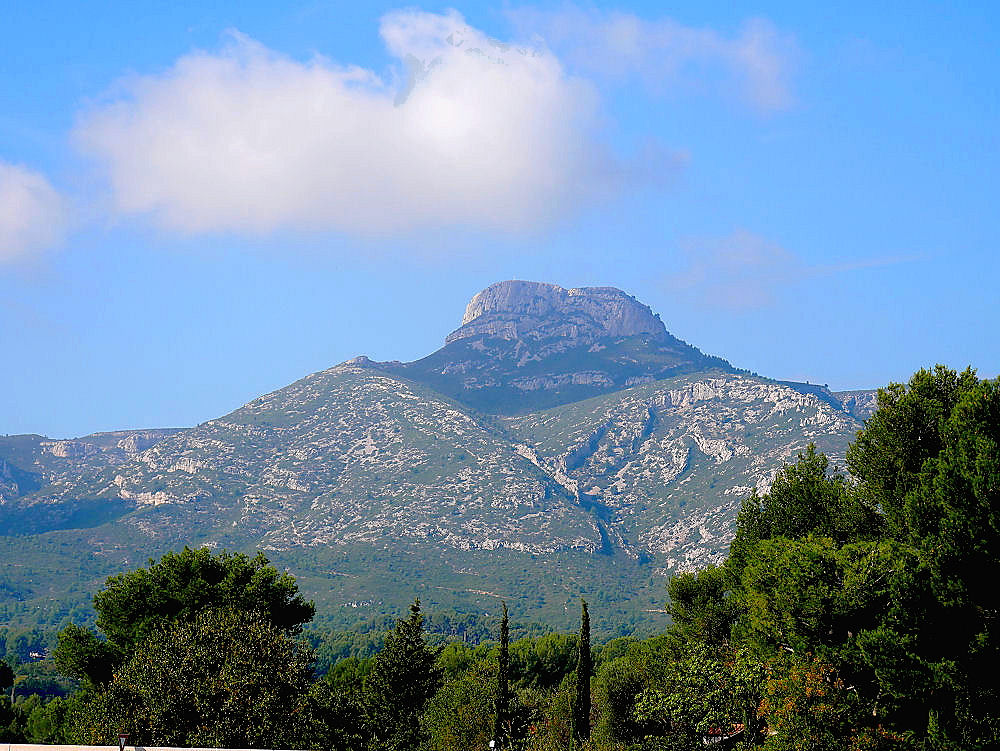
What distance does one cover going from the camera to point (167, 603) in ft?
160

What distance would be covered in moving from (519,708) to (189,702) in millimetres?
17144

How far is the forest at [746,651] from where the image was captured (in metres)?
26.4

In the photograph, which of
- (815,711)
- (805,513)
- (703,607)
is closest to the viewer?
(815,711)

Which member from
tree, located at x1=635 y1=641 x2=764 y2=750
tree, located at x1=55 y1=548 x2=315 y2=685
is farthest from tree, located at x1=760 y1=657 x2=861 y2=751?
tree, located at x1=55 y1=548 x2=315 y2=685

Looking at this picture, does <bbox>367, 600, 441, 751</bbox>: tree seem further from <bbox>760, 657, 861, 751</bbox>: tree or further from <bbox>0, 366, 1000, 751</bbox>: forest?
<bbox>760, 657, 861, 751</bbox>: tree

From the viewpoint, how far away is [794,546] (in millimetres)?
30844

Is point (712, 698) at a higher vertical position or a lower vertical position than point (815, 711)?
lower

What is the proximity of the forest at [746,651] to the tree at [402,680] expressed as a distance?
0.11m

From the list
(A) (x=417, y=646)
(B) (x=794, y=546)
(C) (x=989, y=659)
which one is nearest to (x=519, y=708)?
(A) (x=417, y=646)

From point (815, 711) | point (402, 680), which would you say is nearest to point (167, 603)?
point (402, 680)

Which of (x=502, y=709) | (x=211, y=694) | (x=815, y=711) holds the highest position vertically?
(x=815, y=711)

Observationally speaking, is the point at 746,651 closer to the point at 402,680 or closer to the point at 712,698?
the point at 712,698

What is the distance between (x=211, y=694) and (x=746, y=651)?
823 inches

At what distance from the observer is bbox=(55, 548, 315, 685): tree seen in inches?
1877
